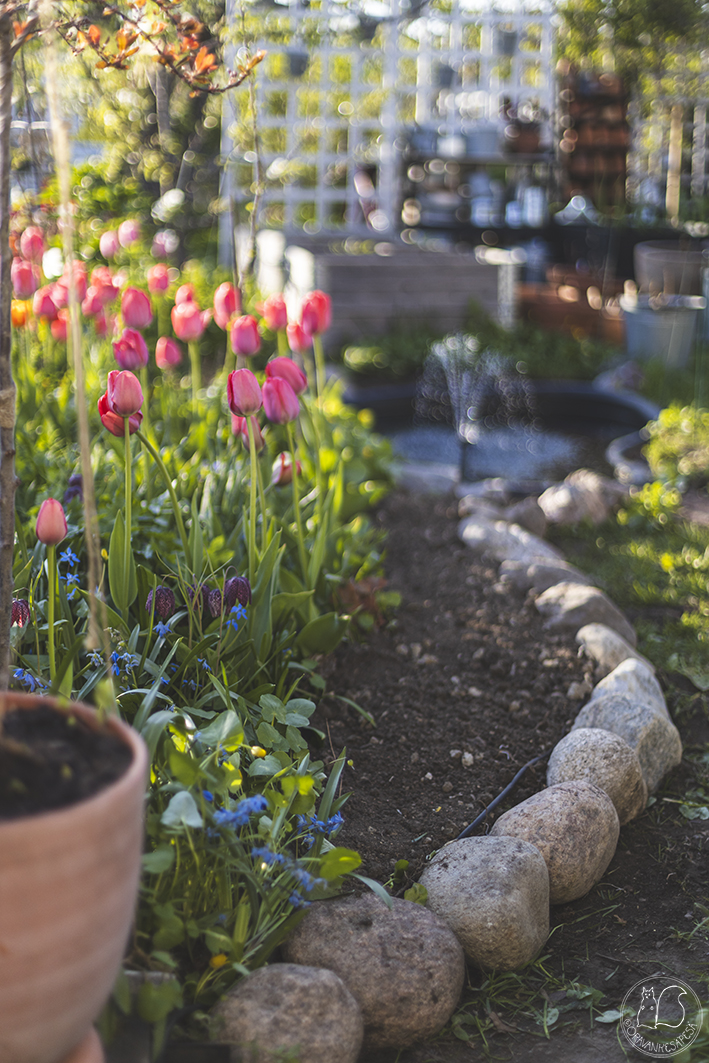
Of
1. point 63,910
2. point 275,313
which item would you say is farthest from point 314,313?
point 63,910

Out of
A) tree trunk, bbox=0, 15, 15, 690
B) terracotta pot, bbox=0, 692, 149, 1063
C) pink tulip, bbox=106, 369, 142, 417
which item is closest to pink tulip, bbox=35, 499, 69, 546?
tree trunk, bbox=0, 15, 15, 690

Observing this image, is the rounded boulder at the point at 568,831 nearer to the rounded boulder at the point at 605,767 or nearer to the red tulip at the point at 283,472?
the rounded boulder at the point at 605,767

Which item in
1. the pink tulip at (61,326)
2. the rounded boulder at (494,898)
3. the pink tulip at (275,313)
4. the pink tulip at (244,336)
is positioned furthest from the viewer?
the pink tulip at (61,326)

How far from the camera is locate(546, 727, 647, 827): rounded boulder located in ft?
5.91

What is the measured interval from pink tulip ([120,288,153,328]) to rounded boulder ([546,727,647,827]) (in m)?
1.46

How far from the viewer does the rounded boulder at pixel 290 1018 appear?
1.16 metres

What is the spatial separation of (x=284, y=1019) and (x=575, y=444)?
404 cm

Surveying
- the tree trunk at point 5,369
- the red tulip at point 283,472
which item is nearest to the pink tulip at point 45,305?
the red tulip at point 283,472

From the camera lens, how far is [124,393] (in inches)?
62.1

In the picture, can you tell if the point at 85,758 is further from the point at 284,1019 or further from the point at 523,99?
the point at 523,99

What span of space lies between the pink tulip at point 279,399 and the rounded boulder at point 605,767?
878mm

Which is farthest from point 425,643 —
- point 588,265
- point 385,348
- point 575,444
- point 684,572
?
point 588,265

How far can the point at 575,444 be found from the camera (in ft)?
16.0
